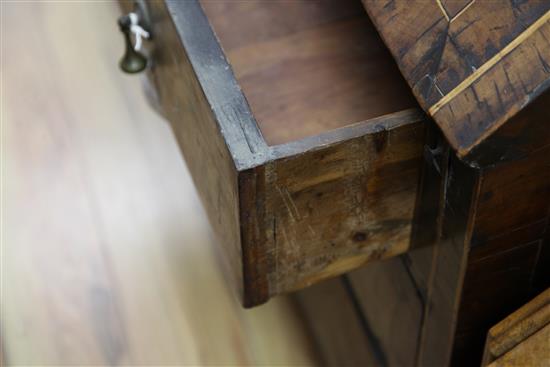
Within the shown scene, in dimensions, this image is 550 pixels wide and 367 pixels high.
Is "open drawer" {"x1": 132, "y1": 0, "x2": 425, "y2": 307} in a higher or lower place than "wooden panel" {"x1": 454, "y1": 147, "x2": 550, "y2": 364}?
higher

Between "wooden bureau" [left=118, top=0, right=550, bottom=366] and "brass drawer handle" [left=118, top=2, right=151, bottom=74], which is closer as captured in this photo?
"wooden bureau" [left=118, top=0, right=550, bottom=366]

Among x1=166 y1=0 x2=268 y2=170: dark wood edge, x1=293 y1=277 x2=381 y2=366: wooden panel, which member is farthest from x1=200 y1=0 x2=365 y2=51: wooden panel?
x1=293 y1=277 x2=381 y2=366: wooden panel

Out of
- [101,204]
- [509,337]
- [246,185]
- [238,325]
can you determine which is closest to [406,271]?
[509,337]

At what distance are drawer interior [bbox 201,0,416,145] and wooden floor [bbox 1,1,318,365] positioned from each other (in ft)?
1.73

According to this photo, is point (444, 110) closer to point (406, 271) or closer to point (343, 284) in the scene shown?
point (406, 271)

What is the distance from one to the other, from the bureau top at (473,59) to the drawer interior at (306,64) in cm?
14

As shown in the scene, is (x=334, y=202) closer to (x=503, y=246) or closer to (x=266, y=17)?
(x=503, y=246)

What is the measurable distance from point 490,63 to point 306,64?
0.97 feet

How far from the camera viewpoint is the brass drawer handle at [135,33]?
0.96 metres

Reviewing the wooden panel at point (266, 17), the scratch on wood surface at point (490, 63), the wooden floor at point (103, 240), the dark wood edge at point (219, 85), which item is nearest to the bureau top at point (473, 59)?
the scratch on wood surface at point (490, 63)

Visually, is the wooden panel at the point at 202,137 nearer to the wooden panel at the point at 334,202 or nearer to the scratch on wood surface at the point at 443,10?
the wooden panel at the point at 334,202

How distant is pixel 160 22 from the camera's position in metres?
0.90

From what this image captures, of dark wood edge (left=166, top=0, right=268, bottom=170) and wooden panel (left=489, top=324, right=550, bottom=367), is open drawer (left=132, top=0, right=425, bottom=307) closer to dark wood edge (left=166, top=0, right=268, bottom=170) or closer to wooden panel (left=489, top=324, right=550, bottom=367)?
dark wood edge (left=166, top=0, right=268, bottom=170)

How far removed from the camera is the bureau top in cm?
63
